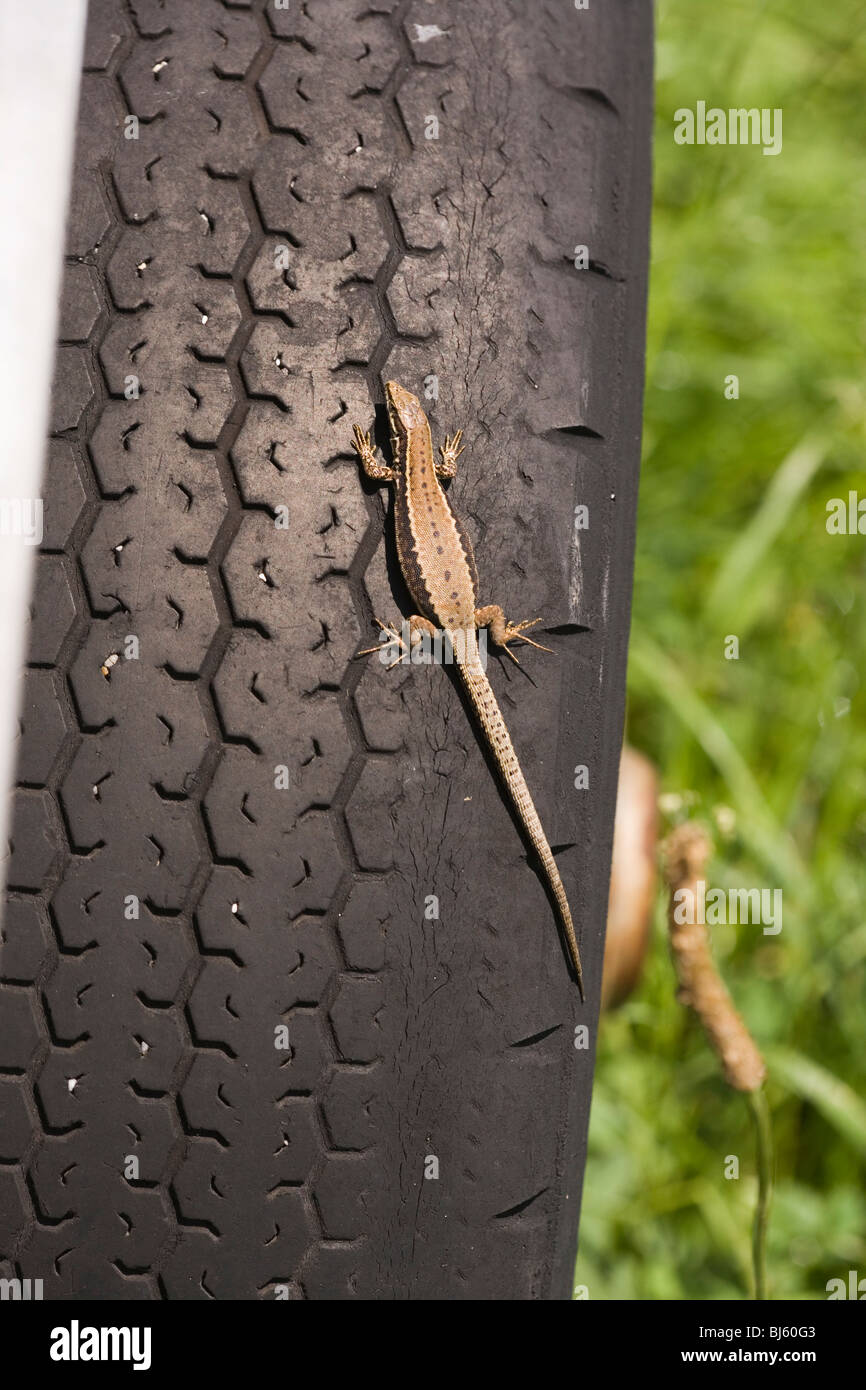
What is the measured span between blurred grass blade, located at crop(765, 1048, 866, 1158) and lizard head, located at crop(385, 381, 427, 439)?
195 cm

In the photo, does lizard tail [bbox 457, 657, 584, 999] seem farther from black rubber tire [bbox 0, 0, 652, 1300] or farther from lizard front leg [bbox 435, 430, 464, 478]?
lizard front leg [bbox 435, 430, 464, 478]

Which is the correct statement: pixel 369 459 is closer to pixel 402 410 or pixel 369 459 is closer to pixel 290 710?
pixel 402 410

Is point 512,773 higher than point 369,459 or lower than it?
lower

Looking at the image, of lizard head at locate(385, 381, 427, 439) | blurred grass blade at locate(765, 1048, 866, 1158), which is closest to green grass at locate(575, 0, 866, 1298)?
blurred grass blade at locate(765, 1048, 866, 1158)

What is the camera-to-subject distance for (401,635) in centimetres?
165

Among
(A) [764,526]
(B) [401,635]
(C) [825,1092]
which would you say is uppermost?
(A) [764,526]

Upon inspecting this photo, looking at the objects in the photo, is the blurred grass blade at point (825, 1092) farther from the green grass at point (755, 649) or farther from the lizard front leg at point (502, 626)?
the lizard front leg at point (502, 626)

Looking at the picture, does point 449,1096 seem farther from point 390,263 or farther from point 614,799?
point 390,263

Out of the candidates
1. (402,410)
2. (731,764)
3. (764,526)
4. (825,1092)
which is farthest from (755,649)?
(402,410)

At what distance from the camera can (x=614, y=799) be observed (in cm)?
178

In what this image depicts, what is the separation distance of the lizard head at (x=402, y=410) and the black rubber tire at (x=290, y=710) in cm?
2

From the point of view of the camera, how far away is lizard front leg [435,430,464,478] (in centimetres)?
163

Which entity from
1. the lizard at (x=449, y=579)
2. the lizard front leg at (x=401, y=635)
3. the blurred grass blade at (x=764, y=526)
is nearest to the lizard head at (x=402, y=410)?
the lizard at (x=449, y=579)

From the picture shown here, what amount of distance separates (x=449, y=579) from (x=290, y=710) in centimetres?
32
